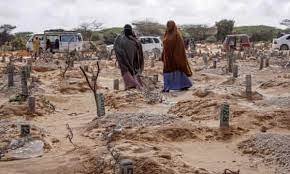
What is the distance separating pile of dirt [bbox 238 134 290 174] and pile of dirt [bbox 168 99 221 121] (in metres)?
2.19

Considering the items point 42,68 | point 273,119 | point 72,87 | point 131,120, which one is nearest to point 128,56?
point 72,87

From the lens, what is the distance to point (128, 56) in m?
14.4

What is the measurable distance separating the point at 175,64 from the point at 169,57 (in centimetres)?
25

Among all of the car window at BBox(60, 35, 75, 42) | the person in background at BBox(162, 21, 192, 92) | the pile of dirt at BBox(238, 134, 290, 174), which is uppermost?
the car window at BBox(60, 35, 75, 42)

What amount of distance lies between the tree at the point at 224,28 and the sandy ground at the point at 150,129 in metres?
35.1

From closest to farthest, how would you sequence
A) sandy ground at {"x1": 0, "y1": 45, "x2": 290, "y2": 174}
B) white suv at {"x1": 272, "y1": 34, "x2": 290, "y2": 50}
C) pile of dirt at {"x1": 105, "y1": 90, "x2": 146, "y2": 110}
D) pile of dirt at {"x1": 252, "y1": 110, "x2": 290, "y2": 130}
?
sandy ground at {"x1": 0, "y1": 45, "x2": 290, "y2": 174}, pile of dirt at {"x1": 252, "y1": 110, "x2": 290, "y2": 130}, pile of dirt at {"x1": 105, "y1": 90, "x2": 146, "y2": 110}, white suv at {"x1": 272, "y1": 34, "x2": 290, "y2": 50}

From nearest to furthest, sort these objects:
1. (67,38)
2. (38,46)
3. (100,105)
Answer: (100,105) → (38,46) → (67,38)

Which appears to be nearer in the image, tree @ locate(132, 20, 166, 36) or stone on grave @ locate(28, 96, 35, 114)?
stone on grave @ locate(28, 96, 35, 114)

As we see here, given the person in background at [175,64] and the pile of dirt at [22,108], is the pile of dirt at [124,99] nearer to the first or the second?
the pile of dirt at [22,108]

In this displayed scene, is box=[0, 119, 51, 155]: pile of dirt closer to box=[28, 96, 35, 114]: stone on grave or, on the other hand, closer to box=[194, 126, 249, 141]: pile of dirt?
box=[28, 96, 35, 114]: stone on grave

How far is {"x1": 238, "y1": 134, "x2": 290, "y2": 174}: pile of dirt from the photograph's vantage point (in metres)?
7.34

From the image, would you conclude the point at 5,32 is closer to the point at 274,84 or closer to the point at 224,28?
the point at 224,28

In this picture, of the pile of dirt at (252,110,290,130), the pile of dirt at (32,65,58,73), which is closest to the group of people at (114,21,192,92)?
the pile of dirt at (252,110,290,130)

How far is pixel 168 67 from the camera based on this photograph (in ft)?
50.0
